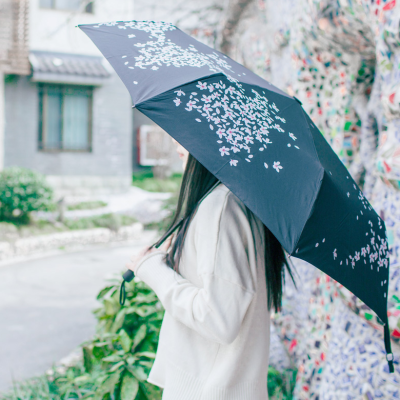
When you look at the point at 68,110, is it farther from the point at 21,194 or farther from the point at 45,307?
the point at 45,307

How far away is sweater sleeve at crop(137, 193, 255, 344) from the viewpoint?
4.67ft

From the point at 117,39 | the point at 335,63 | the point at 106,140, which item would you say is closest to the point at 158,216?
the point at 106,140

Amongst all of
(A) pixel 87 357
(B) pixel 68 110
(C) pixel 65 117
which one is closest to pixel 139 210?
(C) pixel 65 117

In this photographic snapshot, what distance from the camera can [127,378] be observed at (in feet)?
7.88

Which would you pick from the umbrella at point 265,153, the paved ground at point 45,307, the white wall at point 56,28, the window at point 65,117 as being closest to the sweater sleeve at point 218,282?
the umbrella at point 265,153

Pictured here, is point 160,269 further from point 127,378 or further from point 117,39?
point 127,378

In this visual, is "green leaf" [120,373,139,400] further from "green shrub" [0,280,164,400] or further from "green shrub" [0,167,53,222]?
"green shrub" [0,167,53,222]

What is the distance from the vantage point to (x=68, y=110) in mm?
13414

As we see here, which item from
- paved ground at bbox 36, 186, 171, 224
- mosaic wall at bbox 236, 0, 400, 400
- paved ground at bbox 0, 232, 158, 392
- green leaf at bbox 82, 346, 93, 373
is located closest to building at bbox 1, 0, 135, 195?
paved ground at bbox 36, 186, 171, 224

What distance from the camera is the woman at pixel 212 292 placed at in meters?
1.44

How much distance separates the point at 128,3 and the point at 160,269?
13.8 metres

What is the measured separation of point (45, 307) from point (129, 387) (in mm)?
3681

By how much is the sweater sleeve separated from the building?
1197 centimetres

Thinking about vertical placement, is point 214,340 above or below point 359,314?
above
